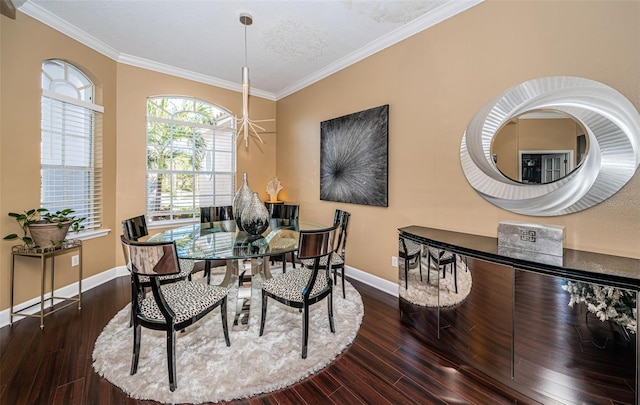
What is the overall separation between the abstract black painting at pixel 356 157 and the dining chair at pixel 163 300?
6.65 feet

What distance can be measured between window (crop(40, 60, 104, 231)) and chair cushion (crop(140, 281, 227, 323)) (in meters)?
2.01

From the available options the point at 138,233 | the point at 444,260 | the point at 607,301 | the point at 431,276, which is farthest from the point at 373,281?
the point at 138,233

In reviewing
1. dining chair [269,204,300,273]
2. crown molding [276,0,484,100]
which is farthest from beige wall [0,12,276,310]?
crown molding [276,0,484,100]

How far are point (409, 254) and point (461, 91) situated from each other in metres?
1.56

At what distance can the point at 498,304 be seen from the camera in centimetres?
162

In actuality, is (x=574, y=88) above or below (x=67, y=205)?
above

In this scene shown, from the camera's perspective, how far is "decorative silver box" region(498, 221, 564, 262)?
1543 millimetres

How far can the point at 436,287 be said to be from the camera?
200 centimetres

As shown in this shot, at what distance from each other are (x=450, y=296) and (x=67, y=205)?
158 inches

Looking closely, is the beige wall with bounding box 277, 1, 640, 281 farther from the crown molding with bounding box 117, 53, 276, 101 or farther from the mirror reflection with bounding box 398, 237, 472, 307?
the crown molding with bounding box 117, 53, 276, 101

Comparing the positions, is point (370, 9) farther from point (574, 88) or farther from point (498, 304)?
point (498, 304)

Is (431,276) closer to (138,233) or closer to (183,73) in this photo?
(138,233)

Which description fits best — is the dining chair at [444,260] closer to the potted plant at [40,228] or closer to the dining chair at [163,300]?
the dining chair at [163,300]

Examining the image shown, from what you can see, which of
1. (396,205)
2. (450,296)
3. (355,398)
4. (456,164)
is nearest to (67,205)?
(355,398)
